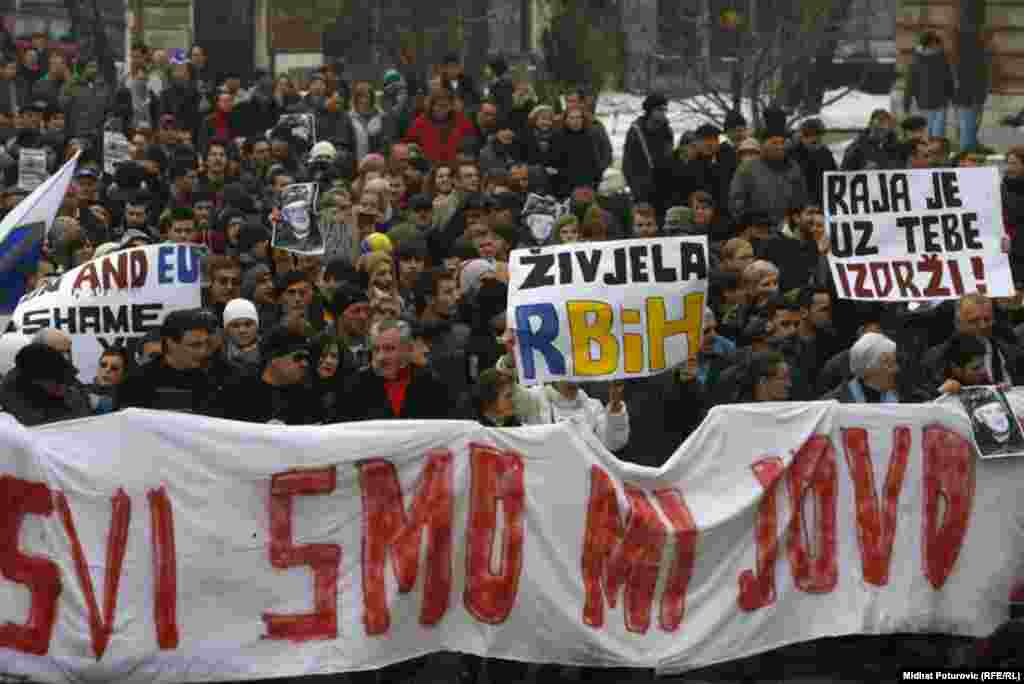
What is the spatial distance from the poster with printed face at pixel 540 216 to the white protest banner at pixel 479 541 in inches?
239

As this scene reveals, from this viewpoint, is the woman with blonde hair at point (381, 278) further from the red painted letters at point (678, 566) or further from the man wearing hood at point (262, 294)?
the red painted letters at point (678, 566)

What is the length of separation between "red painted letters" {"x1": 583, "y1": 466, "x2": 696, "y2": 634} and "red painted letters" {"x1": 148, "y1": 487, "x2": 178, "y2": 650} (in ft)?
5.06

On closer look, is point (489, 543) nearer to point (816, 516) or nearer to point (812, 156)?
point (816, 516)

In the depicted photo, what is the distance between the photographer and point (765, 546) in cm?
1037

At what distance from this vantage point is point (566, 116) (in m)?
20.0

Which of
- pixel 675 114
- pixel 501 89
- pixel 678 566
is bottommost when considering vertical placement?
pixel 678 566

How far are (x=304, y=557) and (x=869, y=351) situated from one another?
267cm

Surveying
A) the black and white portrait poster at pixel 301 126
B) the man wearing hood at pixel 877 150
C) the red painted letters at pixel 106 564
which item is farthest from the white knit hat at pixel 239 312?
the black and white portrait poster at pixel 301 126

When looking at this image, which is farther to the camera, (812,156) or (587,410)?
(812,156)

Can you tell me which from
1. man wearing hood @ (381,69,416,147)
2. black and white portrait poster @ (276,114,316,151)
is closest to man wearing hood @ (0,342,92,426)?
black and white portrait poster @ (276,114,316,151)

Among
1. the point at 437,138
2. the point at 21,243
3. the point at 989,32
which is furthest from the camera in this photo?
the point at 989,32

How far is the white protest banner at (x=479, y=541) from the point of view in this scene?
9594mm

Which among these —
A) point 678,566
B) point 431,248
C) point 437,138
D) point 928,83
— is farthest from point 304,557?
point 928,83

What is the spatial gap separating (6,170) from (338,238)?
5571 mm
